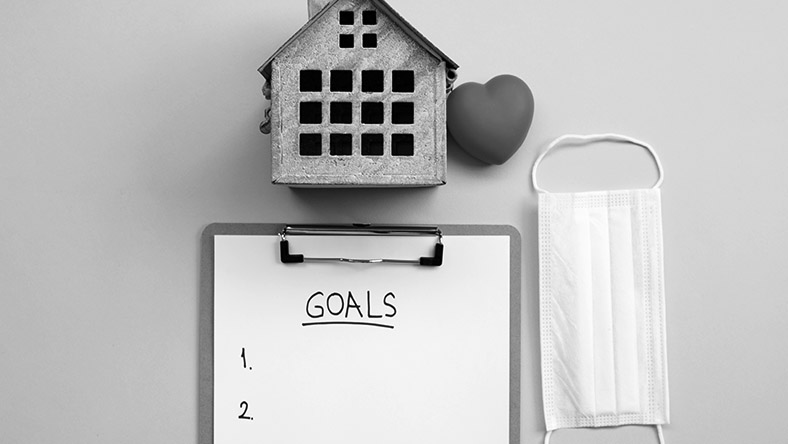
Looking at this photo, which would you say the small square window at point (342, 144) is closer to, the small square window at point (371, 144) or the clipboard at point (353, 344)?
the small square window at point (371, 144)

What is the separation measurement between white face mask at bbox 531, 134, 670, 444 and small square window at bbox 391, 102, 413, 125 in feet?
0.65

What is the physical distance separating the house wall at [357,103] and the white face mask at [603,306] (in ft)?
0.62

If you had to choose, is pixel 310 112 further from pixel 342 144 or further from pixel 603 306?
pixel 603 306

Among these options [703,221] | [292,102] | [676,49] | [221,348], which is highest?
[676,49]

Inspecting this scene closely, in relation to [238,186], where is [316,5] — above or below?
above

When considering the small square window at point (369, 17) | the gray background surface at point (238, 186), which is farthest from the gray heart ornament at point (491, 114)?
the small square window at point (369, 17)

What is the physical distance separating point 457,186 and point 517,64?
16 cm

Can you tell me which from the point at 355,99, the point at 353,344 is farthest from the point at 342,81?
the point at 353,344

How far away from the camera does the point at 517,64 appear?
32.0 inches

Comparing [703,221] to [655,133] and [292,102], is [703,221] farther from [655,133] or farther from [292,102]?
[292,102]

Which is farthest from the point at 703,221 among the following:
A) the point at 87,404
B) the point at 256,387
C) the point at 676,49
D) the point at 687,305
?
the point at 87,404

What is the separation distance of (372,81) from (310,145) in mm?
90

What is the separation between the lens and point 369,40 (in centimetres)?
68

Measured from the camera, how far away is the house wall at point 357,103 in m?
0.67
